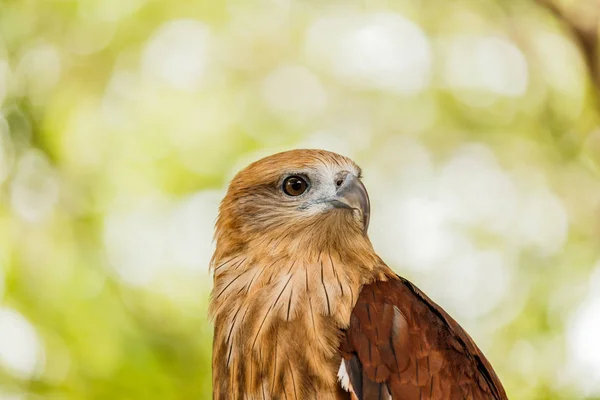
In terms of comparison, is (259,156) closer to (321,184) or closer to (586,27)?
(586,27)

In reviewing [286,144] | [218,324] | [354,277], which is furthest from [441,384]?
[286,144]

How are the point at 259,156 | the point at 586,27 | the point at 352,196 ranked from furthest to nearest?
the point at 259,156, the point at 586,27, the point at 352,196

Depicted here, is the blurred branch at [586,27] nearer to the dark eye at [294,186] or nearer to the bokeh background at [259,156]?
the bokeh background at [259,156]

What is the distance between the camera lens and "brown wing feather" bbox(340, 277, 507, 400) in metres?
2.87

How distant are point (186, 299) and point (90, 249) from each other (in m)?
1.00

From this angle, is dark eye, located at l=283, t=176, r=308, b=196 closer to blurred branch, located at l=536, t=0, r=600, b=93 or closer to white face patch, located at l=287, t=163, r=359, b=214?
white face patch, located at l=287, t=163, r=359, b=214

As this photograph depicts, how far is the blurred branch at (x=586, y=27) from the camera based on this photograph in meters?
4.54

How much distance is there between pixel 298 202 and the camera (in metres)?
3.47

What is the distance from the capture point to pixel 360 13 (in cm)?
887

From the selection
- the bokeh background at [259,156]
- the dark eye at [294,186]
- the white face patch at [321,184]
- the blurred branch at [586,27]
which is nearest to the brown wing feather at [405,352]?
the white face patch at [321,184]

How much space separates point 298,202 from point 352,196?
0.99 ft

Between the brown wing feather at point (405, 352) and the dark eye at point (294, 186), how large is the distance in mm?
591

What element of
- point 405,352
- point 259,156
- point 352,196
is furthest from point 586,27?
point 259,156

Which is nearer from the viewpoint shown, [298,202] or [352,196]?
[352,196]
